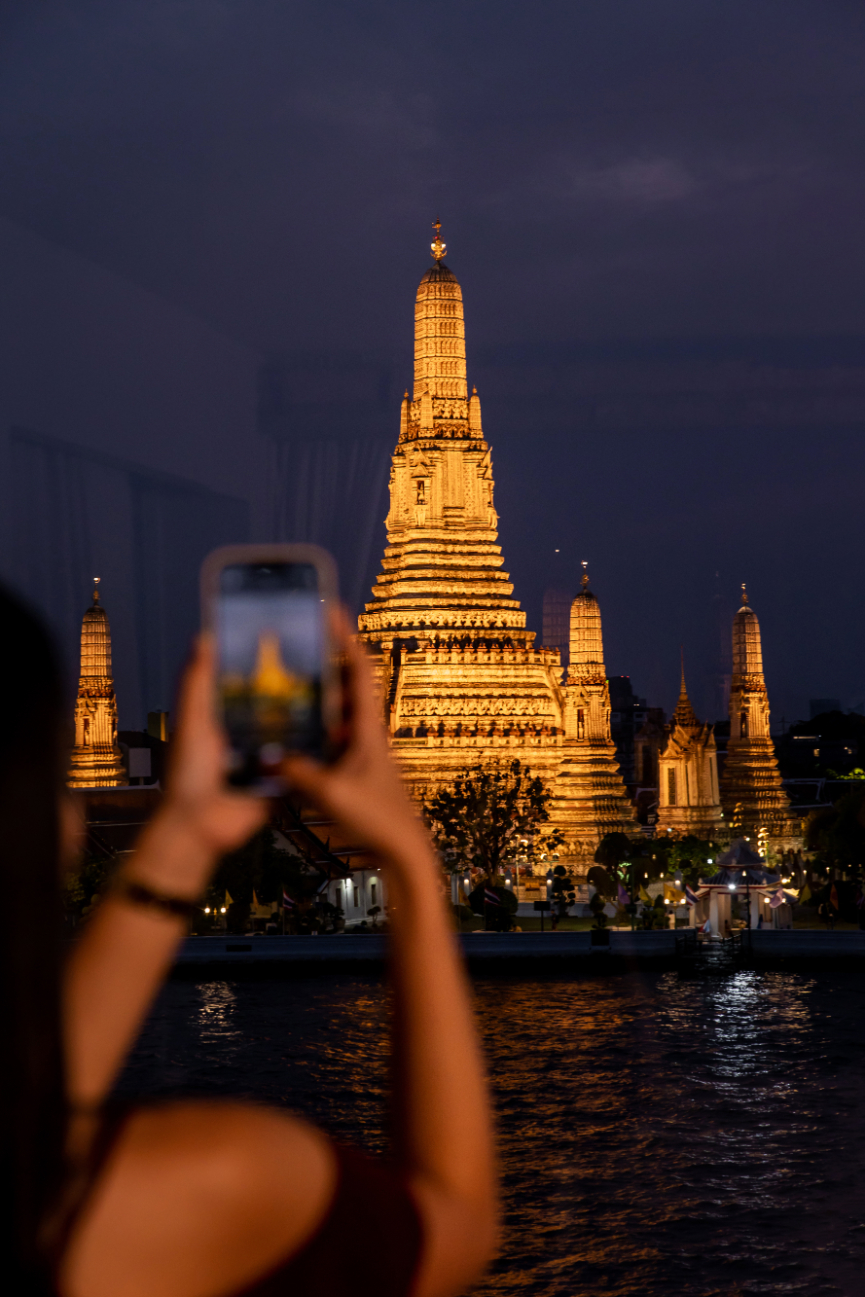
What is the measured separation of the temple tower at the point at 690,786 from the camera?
49.5 m

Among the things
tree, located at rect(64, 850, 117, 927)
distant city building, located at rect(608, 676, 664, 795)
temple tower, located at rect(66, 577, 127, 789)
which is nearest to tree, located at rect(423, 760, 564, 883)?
tree, located at rect(64, 850, 117, 927)

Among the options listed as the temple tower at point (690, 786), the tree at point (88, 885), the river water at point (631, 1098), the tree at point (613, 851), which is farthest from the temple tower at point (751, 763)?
the tree at point (88, 885)

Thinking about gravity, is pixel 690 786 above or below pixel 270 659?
above

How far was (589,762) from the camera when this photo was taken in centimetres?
4816

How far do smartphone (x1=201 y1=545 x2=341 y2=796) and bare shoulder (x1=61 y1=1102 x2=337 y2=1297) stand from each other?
0.31 m

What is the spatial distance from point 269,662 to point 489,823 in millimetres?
42345

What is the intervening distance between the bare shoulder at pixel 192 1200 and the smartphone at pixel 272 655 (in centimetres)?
31

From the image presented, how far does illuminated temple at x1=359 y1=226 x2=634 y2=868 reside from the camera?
4831cm

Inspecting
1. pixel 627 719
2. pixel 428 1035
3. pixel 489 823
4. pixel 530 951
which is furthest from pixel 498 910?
pixel 627 719

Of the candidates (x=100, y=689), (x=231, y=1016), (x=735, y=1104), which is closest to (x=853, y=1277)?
(x=735, y=1104)

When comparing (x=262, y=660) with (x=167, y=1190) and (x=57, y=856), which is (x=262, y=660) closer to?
(x=57, y=856)

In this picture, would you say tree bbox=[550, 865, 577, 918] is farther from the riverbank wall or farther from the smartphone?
the smartphone

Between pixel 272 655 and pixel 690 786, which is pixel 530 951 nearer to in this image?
pixel 690 786

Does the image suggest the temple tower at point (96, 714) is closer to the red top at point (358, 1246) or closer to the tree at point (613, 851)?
the tree at point (613, 851)
